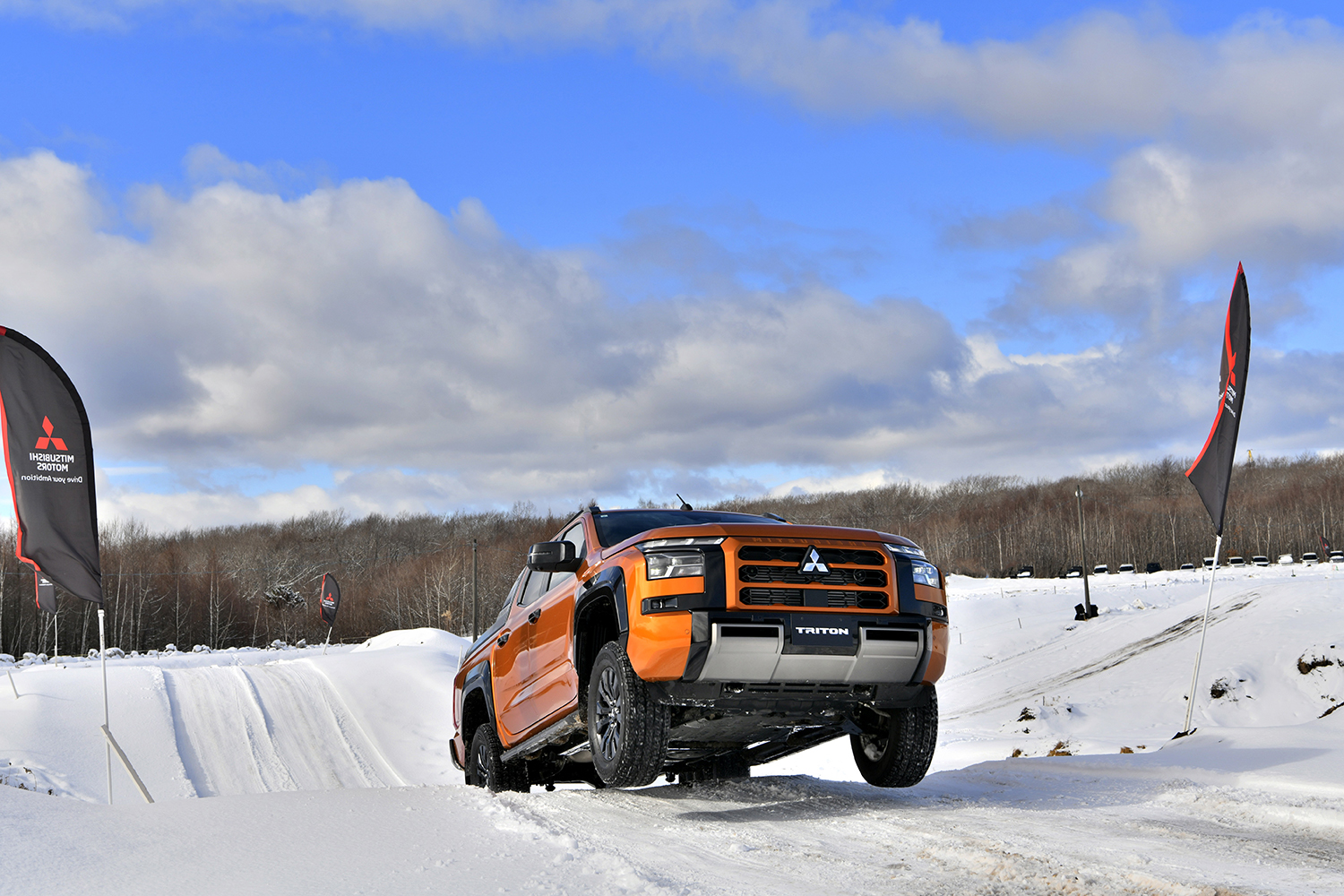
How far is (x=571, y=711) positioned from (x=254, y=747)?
22.4 metres

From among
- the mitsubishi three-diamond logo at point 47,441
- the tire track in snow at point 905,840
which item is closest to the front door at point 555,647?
the tire track in snow at point 905,840

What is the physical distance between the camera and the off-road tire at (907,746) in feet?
21.7

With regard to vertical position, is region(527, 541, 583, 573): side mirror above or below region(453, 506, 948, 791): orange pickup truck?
above

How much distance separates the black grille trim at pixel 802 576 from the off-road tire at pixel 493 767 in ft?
12.0

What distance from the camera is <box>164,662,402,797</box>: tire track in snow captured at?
24.3m

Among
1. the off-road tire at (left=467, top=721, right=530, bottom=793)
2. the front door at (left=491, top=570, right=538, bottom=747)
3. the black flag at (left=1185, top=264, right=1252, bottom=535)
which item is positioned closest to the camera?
the front door at (left=491, top=570, right=538, bottom=747)

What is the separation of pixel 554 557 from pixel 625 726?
142 centimetres

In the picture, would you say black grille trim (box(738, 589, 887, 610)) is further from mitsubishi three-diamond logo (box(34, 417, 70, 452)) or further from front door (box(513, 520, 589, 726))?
mitsubishi three-diamond logo (box(34, 417, 70, 452))

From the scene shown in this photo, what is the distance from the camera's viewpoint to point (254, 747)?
26.2 meters

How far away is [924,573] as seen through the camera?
6.31 metres

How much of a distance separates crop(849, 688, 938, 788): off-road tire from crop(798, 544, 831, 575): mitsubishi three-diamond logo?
1.17 m

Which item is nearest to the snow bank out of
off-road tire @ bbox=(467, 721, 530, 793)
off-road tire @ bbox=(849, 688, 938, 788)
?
off-road tire @ bbox=(467, 721, 530, 793)

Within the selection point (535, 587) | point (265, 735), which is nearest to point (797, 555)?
point (535, 587)

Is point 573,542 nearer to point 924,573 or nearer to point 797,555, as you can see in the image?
point 797,555
